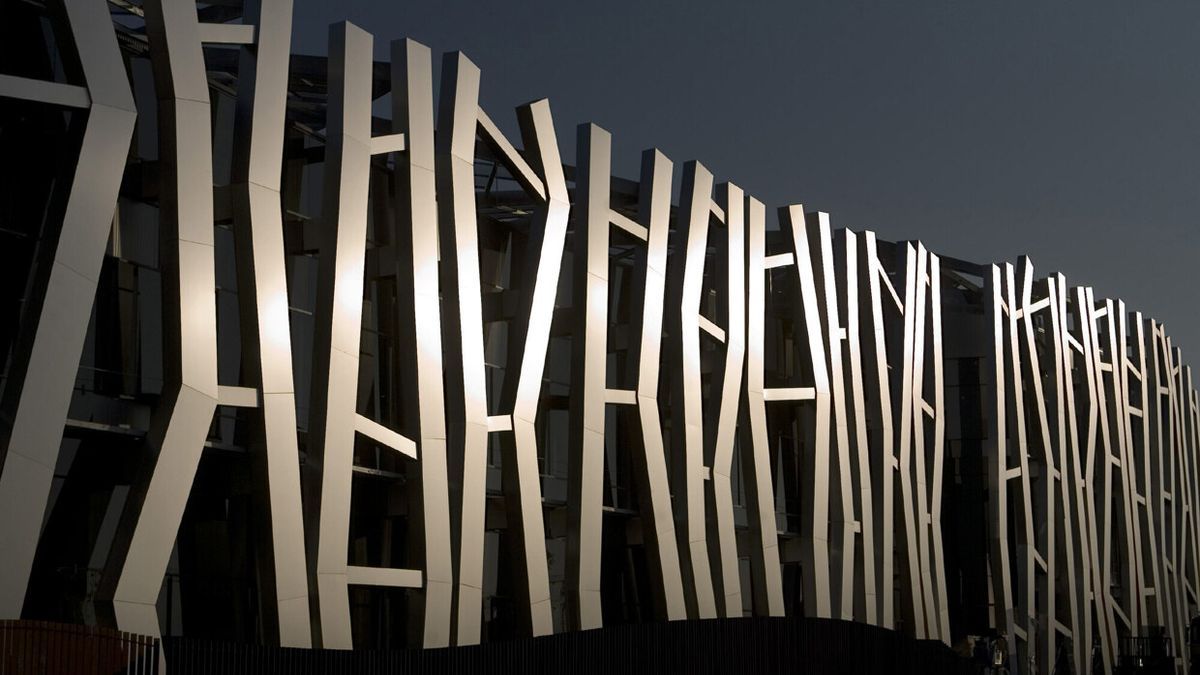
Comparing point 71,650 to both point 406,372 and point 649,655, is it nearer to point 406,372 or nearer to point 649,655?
point 649,655

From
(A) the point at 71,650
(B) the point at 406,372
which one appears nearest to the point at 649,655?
(B) the point at 406,372

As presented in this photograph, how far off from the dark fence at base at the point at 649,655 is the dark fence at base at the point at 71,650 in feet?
1.03

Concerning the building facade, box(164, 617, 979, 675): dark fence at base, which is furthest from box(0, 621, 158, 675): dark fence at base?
the building facade

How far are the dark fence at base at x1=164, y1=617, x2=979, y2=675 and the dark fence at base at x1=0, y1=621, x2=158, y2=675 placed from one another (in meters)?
0.32

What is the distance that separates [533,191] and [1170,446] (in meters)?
36.9

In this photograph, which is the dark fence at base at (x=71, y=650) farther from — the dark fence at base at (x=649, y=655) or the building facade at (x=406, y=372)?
the building facade at (x=406, y=372)

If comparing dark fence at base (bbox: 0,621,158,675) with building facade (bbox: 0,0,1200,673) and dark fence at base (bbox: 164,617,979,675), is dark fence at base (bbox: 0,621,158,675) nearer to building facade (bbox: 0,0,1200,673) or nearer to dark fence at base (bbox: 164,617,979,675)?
dark fence at base (bbox: 164,617,979,675)

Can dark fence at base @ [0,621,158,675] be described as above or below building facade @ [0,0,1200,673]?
below

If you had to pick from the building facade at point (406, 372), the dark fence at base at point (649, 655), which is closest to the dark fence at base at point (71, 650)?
the dark fence at base at point (649, 655)

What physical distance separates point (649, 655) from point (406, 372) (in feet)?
20.6

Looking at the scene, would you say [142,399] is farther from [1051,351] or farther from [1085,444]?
[1085,444]

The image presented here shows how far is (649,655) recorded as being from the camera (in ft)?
67.3

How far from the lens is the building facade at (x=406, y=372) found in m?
19.9

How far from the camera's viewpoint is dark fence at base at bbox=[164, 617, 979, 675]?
49.1 feet
